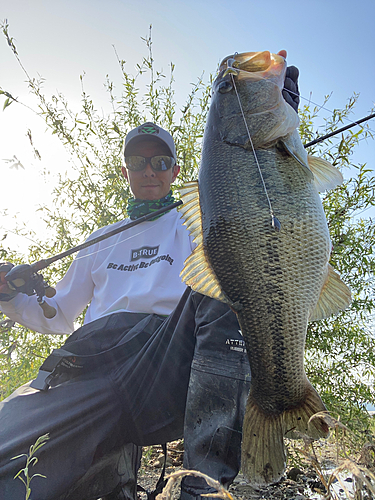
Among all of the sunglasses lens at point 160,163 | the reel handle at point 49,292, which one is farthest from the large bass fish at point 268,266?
the reel handle at point 49,292

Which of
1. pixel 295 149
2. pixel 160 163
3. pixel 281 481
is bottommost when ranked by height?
pixel 281 481

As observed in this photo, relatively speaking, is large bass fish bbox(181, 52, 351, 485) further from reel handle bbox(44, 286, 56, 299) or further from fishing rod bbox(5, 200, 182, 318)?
reel handle bbox(44, 286, 56, 299)

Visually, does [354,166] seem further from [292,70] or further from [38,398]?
[38,398]

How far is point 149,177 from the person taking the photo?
3117 mm

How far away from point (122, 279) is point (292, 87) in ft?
5.22

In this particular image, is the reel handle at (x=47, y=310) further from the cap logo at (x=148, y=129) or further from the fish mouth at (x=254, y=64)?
the fish mouth at (x=254, y=64)

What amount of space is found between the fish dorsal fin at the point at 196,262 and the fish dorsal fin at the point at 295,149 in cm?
42

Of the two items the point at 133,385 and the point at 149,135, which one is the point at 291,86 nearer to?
the point at 149,135

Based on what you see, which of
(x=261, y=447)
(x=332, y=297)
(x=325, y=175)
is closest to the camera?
(x=261, y=447)

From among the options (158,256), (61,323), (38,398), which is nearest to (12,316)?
(61,323)

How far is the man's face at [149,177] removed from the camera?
3121mm

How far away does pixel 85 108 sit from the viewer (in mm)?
3918

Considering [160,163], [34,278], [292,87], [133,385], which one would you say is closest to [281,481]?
[133,385]

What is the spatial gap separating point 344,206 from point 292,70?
1.69 m
